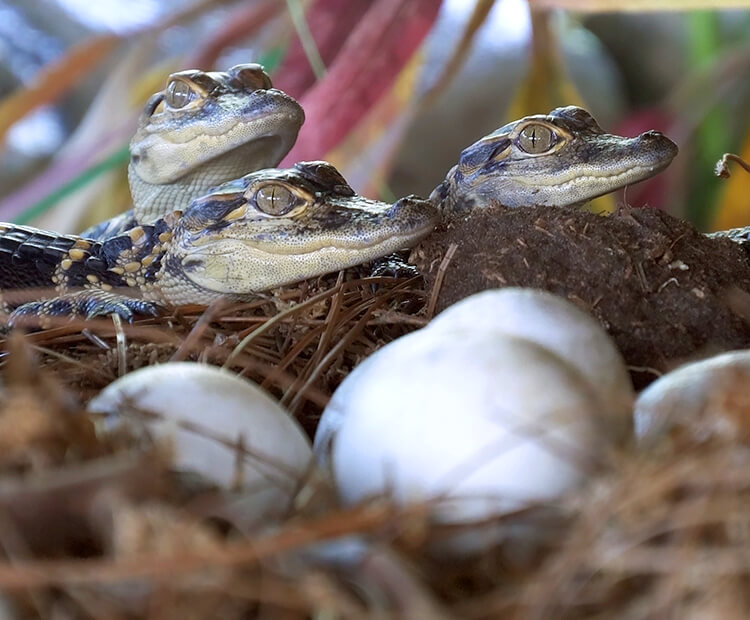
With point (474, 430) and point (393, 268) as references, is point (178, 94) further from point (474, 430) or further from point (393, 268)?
point (474, 430)

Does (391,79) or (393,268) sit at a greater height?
(391,79)

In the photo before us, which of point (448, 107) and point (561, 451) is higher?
point (561, 451)

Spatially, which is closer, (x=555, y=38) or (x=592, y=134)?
(x=592, y=134)

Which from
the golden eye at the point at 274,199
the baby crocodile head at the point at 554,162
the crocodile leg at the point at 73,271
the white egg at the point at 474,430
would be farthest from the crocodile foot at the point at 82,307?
the white egg at the point at 474,430

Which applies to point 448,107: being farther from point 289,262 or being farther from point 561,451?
point 561,451

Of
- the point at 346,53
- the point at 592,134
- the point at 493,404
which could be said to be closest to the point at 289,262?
the point at 592,134

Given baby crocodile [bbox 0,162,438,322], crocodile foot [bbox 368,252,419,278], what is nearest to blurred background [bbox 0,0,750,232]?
crocodile foot [bbox 368,252,419,278]

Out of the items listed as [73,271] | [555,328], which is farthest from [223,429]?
[73,271]
